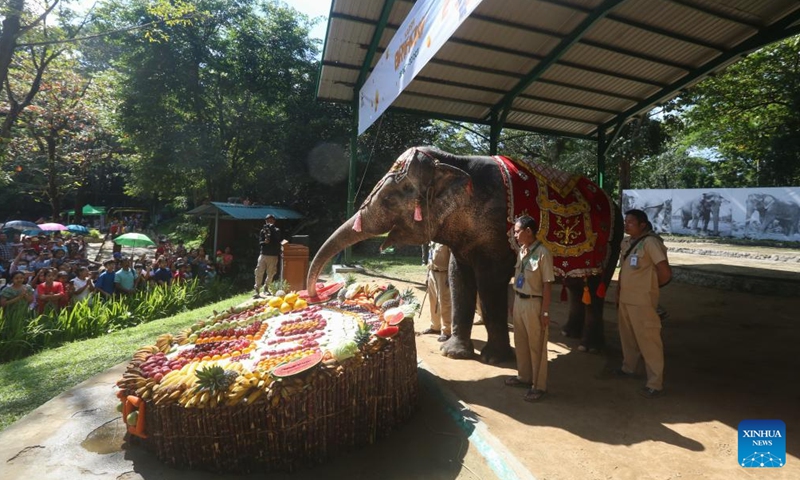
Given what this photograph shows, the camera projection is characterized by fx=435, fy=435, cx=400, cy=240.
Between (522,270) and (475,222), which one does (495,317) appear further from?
(475,222)

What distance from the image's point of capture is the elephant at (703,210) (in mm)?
18188

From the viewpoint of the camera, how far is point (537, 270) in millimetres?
4000

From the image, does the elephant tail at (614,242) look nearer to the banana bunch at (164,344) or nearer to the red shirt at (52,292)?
the banana bunch at (164,344)

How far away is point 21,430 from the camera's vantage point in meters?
3.87

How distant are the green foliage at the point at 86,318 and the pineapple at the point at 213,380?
6.13 m

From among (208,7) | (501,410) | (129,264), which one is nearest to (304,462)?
(501,410)

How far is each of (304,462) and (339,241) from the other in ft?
7.57

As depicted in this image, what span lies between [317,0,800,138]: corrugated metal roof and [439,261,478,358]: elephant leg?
3781 mm

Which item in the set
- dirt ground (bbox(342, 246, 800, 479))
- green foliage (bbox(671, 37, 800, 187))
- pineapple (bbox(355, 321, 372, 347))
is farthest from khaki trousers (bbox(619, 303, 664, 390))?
green foliage (bbox(671, 37, 800, 187))

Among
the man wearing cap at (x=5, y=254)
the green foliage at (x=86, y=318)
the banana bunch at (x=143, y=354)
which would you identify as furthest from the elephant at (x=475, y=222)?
Answer: the man wearing cap at (x=5, y=254)

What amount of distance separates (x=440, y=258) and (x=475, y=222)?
1.48 metres

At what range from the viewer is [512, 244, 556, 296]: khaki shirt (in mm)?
3971

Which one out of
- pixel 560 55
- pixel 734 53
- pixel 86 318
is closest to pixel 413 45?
pixel 560 55

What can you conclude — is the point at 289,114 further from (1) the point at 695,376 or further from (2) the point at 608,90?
(1) the point at 695,376
